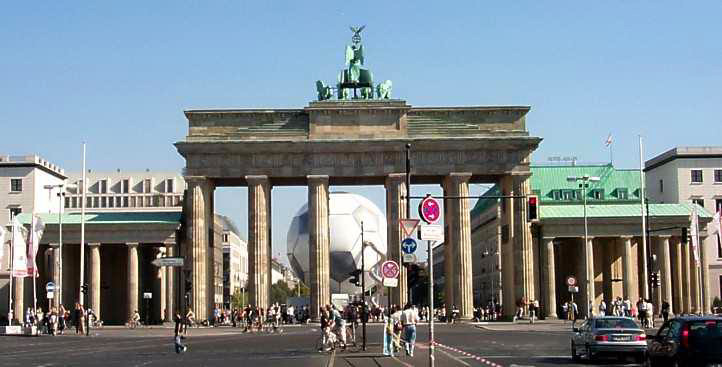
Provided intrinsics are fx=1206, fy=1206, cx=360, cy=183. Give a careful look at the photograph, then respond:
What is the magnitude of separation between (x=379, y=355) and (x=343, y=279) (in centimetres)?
11420

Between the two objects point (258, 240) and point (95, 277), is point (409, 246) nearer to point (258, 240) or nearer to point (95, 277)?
point (258, 240)

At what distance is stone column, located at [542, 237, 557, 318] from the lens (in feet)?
330

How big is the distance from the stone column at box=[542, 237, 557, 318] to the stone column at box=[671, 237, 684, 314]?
11038 mm

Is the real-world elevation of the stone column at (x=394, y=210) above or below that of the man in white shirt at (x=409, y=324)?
above

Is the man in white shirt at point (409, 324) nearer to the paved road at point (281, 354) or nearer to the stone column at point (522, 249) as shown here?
the paved road at point (281, 354)

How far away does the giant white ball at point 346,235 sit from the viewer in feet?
506

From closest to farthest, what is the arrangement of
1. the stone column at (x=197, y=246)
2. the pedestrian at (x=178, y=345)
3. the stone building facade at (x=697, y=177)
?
the pedestrian at (x=178, y=345) → the stone column at (x=197, y=246) → the stone building facade at (x=697, y=177)

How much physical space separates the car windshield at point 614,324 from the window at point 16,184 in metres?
104

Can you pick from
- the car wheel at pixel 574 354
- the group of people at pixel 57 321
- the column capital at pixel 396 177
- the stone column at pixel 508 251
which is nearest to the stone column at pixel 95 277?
Result: the group of people at pixel 57 321

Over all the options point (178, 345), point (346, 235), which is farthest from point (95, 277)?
point (346, 235)

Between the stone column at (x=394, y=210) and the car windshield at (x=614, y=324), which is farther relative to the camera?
the stone column at (x=394, y=210)

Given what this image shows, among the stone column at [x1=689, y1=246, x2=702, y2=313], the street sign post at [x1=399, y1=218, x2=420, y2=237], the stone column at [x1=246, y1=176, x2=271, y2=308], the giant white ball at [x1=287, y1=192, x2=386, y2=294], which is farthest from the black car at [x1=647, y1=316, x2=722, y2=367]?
the giant white ball at [x1=287, y1=192, x2=386, y2=294]

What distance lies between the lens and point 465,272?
99000 mm

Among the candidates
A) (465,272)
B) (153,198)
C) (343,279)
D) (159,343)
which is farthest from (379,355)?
(153,198)
